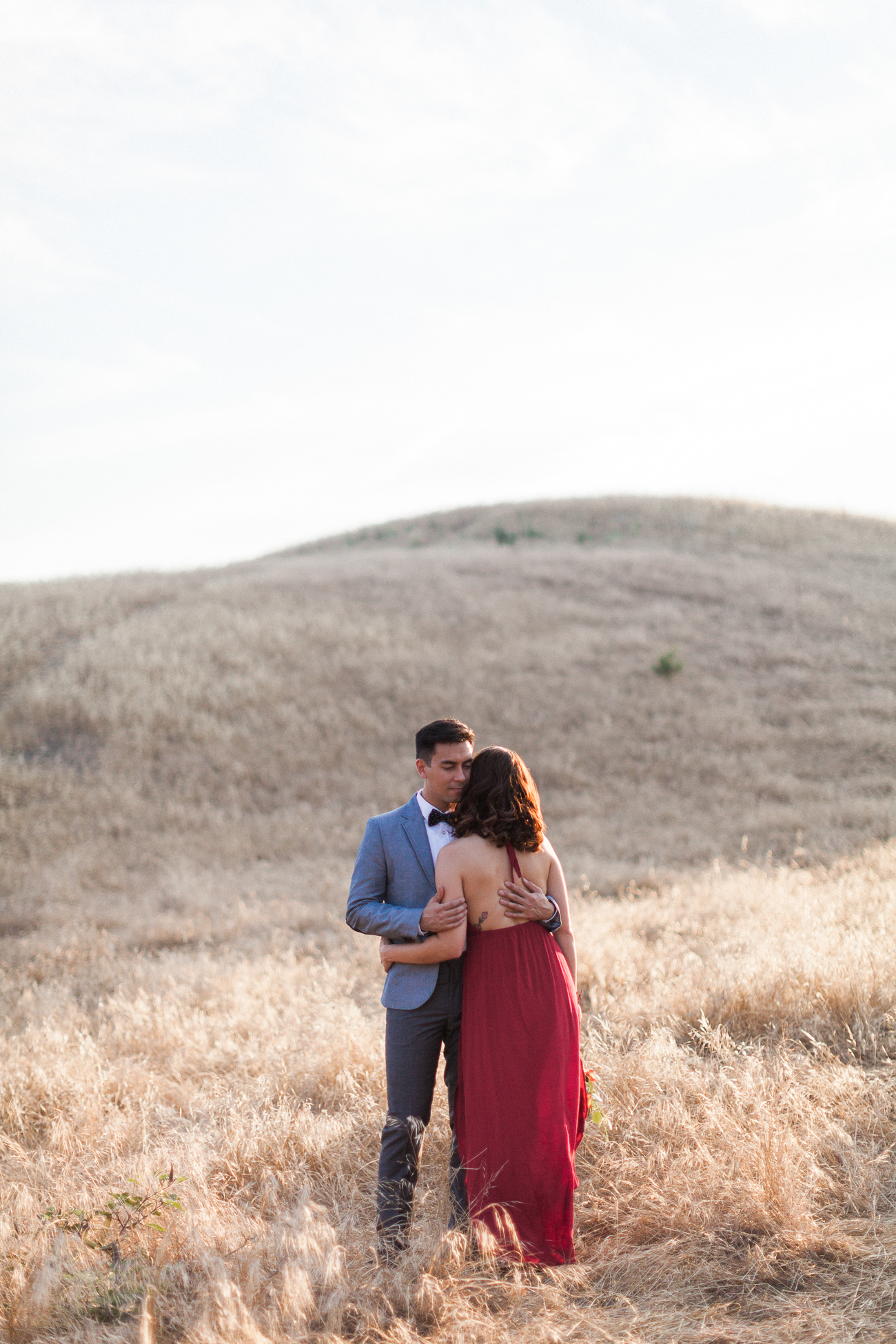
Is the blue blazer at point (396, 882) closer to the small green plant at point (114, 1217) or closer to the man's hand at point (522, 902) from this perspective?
the man's hand at point (522, 902)

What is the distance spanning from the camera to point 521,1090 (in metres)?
3.40

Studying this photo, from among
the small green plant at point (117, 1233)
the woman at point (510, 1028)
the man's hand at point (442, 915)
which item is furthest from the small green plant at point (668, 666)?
the small green plant at point (117, 1233)

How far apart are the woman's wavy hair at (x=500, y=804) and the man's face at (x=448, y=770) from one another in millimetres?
117

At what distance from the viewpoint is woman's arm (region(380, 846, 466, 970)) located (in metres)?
3.41

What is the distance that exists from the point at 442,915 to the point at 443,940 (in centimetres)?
14

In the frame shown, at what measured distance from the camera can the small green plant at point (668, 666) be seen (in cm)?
2122

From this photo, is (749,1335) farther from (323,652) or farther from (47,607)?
(47,607)

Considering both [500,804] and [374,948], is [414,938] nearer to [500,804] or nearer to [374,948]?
[500,804]

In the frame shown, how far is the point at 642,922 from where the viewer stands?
9016 mm

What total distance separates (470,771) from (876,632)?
81.8 ft

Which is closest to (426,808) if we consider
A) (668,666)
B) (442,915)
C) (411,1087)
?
(442,915)

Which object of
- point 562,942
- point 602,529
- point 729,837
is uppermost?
point 602,529

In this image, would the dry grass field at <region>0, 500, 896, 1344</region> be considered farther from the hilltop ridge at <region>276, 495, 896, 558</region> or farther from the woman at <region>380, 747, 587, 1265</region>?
the hilltop ridge at <region>276, 495, 896, 558</region>

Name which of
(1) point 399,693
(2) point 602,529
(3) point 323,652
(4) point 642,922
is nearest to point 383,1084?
(4) point 642,922
